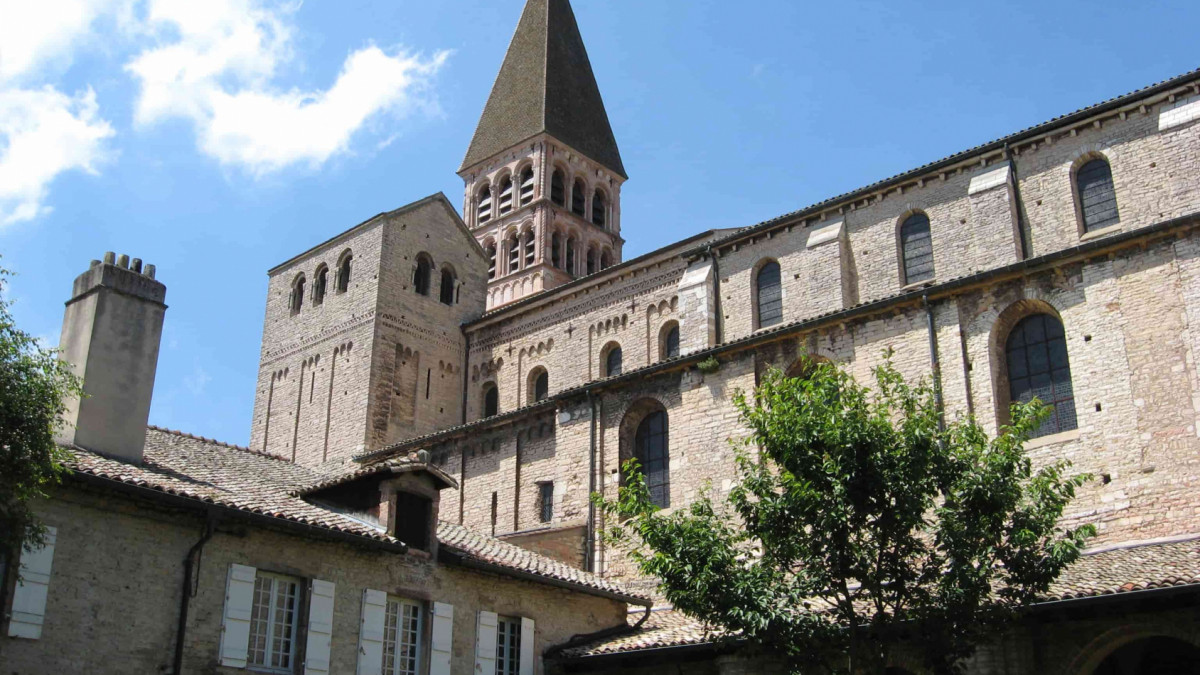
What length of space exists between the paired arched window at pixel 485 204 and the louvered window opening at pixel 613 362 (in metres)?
20.7

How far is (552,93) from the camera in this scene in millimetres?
50969

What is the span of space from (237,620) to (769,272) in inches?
619

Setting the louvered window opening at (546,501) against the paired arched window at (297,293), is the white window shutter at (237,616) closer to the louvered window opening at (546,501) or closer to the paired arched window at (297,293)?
the louvered window opening at (546,501)

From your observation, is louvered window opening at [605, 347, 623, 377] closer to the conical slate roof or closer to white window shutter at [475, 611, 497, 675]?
white window shutter at [475, 611, 497, 675]

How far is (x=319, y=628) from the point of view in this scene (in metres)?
15.4

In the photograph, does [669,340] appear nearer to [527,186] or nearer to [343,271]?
[343,271]

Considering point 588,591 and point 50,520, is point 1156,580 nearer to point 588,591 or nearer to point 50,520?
point 588,591

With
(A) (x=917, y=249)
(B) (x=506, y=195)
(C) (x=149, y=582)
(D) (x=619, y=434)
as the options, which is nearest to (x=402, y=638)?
(C) (x=149, y=582)

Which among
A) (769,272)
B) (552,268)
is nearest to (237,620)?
(769,272)

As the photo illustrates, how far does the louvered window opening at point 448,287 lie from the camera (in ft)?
120

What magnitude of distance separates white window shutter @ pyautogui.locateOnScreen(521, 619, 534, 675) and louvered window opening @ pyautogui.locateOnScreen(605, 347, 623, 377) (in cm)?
1343

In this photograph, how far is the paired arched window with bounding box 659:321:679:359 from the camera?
30.1 metres

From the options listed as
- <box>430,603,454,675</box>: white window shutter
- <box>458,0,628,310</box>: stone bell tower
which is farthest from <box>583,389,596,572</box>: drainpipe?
<box>458,0,628,310</box>: stone bell tower

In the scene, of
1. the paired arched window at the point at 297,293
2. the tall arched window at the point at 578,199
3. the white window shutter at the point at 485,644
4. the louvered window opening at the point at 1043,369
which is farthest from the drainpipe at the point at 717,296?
the tall arched window at the point at 578,199
